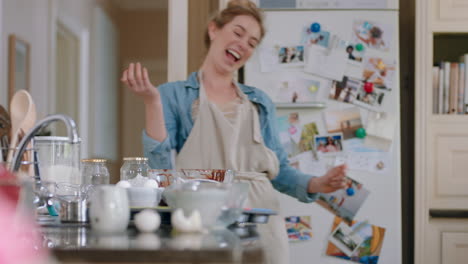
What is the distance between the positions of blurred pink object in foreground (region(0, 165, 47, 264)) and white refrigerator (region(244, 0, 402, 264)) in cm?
225

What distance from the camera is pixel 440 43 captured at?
359 centimetres

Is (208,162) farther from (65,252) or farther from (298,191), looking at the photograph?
(65,252)

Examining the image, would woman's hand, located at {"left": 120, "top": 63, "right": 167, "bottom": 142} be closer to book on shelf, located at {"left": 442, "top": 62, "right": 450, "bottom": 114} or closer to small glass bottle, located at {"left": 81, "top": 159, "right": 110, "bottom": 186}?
small glass bottle, located at {"left": 81, "top": 159, "right": 110, "bottom": 186}

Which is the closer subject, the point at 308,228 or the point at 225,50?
the point at 225,50

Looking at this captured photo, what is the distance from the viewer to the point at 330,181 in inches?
86.4

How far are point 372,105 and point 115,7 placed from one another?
193 inches

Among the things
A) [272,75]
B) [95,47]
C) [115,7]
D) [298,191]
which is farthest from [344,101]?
[115,7]

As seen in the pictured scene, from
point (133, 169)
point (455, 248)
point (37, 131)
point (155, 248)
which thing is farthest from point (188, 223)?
point (455, 248)

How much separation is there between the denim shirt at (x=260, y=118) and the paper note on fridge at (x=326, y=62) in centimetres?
62

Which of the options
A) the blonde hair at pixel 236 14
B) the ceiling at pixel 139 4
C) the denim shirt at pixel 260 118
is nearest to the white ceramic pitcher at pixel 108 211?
the denim shirt at pixel 260 118

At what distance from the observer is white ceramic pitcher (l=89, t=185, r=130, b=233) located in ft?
3.34

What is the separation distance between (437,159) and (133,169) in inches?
77.7

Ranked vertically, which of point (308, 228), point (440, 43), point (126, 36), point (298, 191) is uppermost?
point (126, 36)

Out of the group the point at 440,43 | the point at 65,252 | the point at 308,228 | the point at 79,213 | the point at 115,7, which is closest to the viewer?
the point at 65,252
